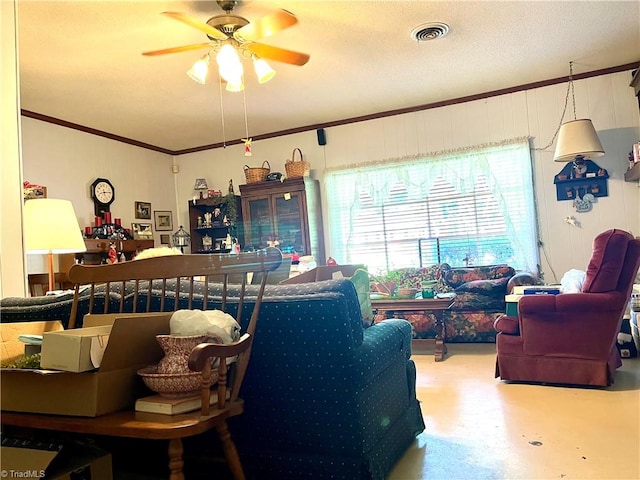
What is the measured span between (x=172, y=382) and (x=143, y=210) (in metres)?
5.20

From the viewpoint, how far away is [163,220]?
6.67 metres

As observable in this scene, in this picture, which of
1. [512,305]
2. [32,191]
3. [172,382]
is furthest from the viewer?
[32,191]

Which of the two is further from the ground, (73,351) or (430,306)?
(73,351)

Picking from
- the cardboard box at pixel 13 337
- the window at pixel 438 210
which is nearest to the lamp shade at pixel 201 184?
the window at pixel 438 210

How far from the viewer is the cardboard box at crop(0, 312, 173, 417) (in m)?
1.48

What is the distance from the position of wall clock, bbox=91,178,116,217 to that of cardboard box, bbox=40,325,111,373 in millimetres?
4479

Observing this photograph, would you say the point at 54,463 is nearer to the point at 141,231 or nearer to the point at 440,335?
the point at 440,335

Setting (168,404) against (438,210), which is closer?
(168,404)

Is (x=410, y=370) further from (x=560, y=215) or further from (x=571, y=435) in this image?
(x=560, y=215)

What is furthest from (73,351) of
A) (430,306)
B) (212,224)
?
(212,224)

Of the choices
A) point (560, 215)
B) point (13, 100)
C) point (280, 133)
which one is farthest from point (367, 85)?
point (13, 100)

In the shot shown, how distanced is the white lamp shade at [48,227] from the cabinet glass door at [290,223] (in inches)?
122

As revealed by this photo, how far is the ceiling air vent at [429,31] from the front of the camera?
3614 mm

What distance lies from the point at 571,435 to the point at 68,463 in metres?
2.20
